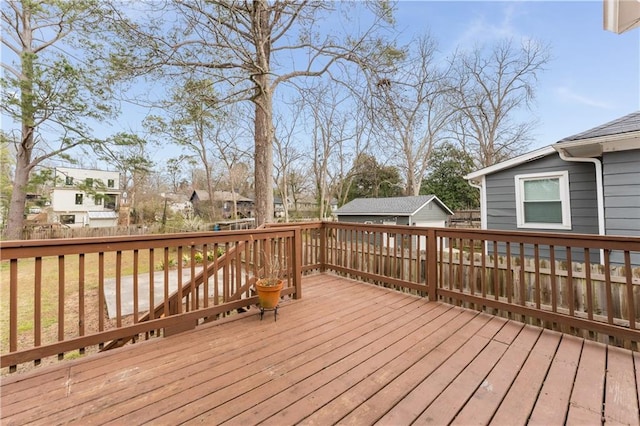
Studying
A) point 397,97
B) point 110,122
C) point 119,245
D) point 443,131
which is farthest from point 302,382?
point 443,131

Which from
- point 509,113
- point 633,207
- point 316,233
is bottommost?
point 316,233

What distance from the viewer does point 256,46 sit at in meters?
4.96

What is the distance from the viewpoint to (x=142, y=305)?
209 inches

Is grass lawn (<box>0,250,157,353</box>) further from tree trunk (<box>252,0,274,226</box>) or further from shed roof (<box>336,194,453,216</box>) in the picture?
shed roof (<box>336,194,453,216</box>)

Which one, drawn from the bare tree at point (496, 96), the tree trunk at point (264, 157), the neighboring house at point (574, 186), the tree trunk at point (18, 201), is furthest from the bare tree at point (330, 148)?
the tree trunk at point (18, 201)

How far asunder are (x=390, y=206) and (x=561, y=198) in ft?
28.6

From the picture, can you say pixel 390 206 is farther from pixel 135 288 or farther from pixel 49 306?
pixel 135 288

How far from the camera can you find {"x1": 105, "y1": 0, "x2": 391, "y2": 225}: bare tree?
4.43 metres

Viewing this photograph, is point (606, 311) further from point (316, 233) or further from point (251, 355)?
point (316, 233)

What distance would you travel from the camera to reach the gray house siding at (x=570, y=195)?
5.08 meters

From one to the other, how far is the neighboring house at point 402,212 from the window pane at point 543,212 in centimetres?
684

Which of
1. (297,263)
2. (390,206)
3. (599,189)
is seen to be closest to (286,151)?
(390,206)

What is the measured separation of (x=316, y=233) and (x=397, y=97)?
2.92 m

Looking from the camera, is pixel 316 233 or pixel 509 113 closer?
pixel 316 233
